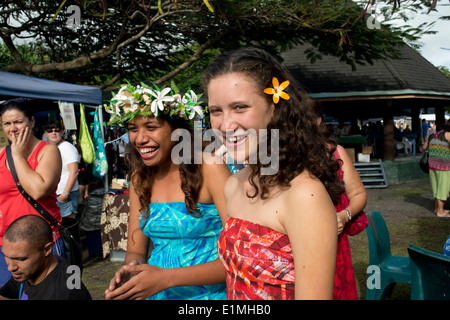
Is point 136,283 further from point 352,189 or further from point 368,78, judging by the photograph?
point 368,78

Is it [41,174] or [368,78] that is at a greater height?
[368,78]

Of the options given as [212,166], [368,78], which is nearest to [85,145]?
[212,166]

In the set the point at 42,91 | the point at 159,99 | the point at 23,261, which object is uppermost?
the point at 42,91

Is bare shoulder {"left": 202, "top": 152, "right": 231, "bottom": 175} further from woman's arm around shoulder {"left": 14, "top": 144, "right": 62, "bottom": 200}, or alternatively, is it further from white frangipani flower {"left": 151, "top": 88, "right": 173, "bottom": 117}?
woman's arm around shoulder {"left": 14, "top": 144, "right": 62, "bottom": 200}

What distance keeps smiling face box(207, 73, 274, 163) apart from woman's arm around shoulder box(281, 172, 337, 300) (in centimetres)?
31

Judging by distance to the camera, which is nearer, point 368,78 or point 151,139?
point 151,139

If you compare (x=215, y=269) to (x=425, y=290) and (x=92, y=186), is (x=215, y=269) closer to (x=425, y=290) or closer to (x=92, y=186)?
(x=425, y=290)

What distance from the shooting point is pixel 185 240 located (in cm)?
202

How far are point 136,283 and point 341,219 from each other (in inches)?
60.4

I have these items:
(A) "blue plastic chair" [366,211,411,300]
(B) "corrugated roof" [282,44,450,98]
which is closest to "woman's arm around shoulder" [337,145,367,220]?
(A) "blue plastic chair" [366,211,411,300]

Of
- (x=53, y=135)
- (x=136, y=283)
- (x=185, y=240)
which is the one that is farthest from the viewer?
(x=53, y=135)

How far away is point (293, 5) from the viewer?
8.93m

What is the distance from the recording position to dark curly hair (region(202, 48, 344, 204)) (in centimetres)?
142
